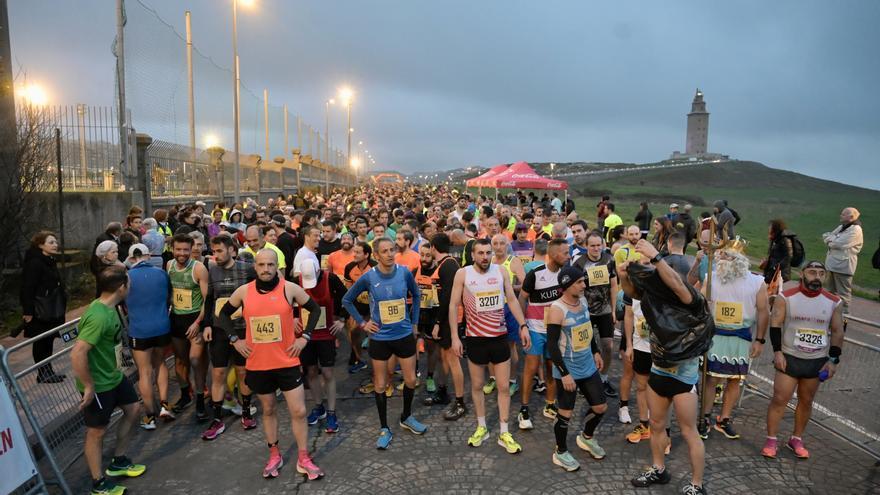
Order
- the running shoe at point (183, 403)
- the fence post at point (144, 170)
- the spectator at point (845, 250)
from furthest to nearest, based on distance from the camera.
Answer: the fence post at point (144, 170) → the spectator at point (845, 250) → the running shoe at point (183, 403)

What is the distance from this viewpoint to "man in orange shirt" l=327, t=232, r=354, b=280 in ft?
24.2

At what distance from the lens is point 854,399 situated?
19.2ft

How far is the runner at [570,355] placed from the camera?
4570 mm

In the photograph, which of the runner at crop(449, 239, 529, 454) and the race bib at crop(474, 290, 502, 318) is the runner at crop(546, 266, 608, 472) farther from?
the race bib at crop(474, 290, 502, 318)

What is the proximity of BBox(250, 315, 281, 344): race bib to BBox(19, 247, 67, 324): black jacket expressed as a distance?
4.04 meters

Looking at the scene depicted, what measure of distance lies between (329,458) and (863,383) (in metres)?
5.67

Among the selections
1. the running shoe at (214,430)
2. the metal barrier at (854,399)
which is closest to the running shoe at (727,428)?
the metal barrier at (854,399)

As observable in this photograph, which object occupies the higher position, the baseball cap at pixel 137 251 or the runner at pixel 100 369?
the baseball cap at pixel 137 251

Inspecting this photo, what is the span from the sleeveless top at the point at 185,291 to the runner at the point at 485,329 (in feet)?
9.22

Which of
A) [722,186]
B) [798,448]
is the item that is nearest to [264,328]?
[798,448]

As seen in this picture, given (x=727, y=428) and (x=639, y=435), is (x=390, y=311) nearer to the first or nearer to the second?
(x=639, y=435)

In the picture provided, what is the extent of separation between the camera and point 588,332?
476cm

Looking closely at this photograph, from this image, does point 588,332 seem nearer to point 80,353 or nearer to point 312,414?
point 312,414

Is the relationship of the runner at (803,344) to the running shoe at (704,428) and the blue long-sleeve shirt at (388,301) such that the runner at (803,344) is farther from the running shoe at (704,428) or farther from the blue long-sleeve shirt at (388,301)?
the blue long-sleeve shirt at (388,301)
